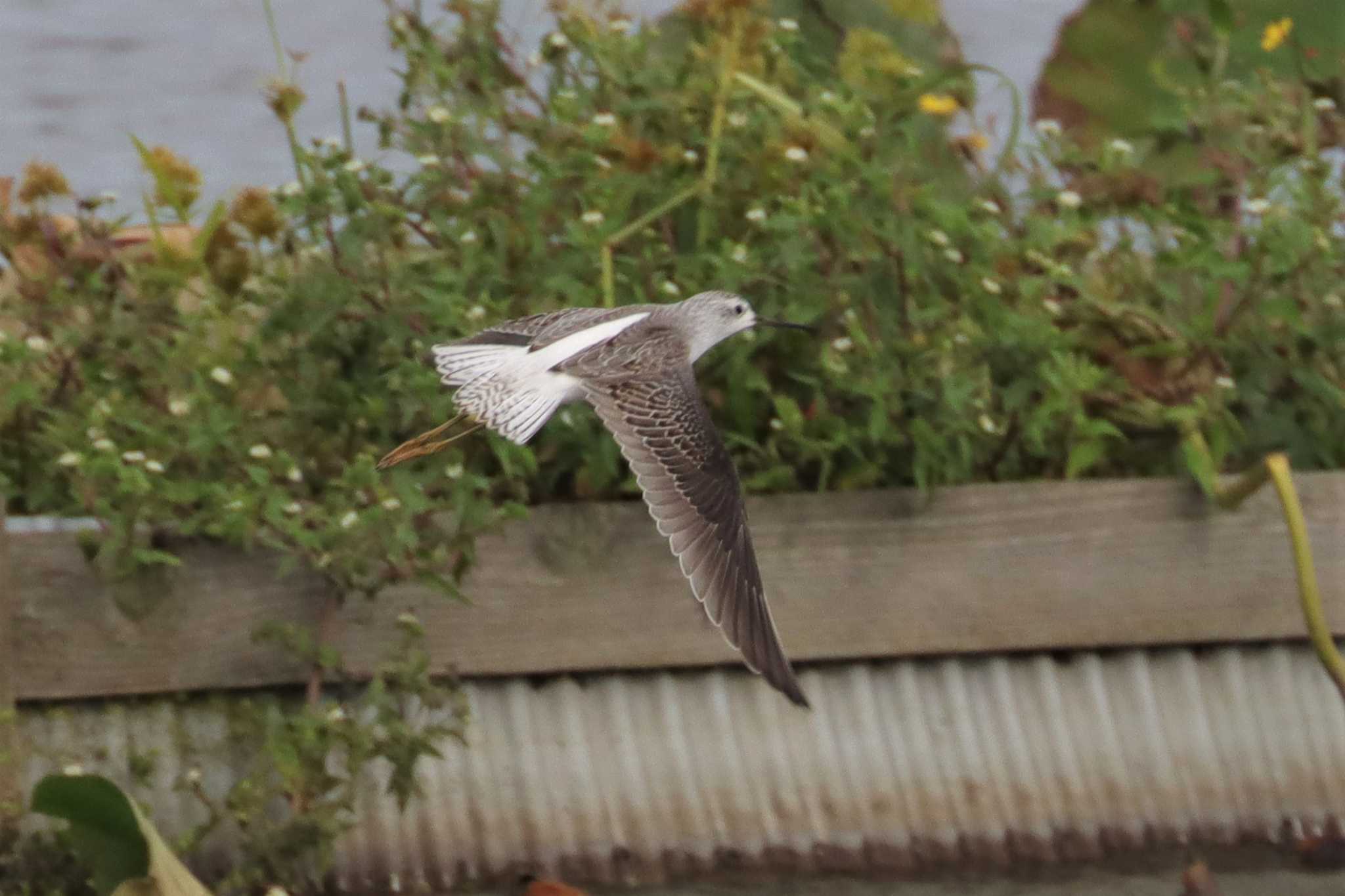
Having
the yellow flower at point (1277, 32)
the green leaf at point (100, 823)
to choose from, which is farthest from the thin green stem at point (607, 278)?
the yellow flower at point (1277, 32)

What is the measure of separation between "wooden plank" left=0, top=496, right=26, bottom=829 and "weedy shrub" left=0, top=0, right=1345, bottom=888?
0.13 m

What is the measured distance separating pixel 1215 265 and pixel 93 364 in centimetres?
174

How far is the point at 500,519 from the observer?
10.0 ft

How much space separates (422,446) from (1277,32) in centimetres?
173

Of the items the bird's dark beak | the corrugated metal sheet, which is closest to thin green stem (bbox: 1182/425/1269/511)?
the corrugated metal sheet

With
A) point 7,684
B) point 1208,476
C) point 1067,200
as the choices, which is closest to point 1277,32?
point 1067,200

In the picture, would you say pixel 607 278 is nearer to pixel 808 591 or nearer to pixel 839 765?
pixel 808 591

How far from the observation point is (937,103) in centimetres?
352

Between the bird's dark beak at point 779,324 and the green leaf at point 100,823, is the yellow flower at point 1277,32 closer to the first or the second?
the bird's dark beak at point 779,324

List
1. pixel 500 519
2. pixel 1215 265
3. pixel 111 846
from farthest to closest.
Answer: pixel 1215 265 < pixel 500 519 < pixel 111 846

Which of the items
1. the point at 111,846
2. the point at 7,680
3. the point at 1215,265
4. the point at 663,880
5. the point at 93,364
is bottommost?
the point at 663,880

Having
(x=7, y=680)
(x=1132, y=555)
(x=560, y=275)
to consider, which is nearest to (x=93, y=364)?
(x=7, y=680)

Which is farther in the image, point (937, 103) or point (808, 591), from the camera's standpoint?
point (937, 103)

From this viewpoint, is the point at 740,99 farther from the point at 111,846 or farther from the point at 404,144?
the point at 111,846
